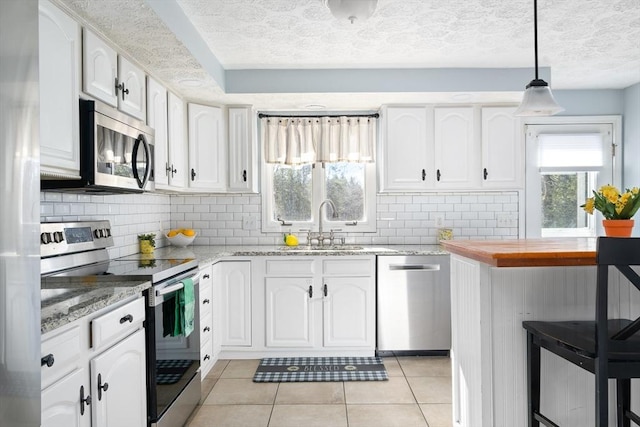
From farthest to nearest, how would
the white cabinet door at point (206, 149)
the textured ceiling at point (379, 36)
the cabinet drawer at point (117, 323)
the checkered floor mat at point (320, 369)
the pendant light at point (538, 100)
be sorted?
the white cabinet door at point (206, 149) < the checkered floor mat at point (320, 369) < the textured ceiling at point (379, 36) < the pendant light at point (538, 100) < the cabinet drawer at point (117, 323)

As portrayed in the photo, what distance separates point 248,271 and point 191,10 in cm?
208

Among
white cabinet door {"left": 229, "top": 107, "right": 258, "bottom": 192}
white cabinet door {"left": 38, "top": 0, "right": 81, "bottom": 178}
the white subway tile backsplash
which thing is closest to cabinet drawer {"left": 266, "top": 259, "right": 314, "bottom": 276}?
the white subway tile backsplash

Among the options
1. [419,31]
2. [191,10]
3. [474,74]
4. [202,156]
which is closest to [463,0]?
[419,31]

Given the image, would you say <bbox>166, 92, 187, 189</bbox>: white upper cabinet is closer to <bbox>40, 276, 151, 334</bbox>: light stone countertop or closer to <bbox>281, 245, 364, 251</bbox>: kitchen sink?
<bbox>281, 245, 364, 251</bbox>: kitchen sink

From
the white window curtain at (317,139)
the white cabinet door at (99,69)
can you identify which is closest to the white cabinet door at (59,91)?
the white cabinet door at (99,69)

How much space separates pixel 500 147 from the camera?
4.27 meters

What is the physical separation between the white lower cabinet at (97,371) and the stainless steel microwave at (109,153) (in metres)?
0.69

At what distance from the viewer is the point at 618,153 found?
4598 mm

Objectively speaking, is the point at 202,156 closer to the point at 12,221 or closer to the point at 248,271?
the point at 248,271

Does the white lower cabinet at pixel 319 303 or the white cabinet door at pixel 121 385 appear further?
the white lower cabinet at pixel 319 303

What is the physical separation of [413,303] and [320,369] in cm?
95

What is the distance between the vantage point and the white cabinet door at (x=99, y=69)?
7.64ft

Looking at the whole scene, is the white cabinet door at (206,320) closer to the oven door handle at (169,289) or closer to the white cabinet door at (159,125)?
the oven door handle at (169,289)

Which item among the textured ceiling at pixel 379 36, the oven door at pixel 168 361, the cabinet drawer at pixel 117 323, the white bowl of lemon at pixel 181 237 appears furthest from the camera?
the white bowl of lemon at pixel 181 237
